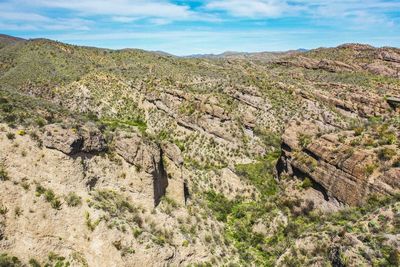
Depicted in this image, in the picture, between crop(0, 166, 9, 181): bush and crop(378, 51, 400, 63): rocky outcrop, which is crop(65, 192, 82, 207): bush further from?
crop(378, 51, 400, 63): rocky outcrop

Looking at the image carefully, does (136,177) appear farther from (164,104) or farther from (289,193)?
(164,104)

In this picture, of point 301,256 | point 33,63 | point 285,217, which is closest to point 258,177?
point 285,217

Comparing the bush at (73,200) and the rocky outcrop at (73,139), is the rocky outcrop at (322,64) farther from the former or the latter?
the bush at (73,200)

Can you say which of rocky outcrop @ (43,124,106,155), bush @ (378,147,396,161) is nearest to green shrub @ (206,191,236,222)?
rocky outcrop @ (43,124,106,155)

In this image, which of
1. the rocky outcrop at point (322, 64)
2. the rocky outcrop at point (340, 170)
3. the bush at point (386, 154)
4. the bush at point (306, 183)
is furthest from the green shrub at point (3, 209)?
the rocky outcrop at point (322, 64)

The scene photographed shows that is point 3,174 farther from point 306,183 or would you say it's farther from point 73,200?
point 306,183

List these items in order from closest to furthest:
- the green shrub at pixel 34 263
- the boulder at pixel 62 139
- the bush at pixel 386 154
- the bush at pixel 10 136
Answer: the green shrub at pixel 34 263, the bush at pixel 10 136, the boulder at pixel 62 139, the bush at pixel 386 154
